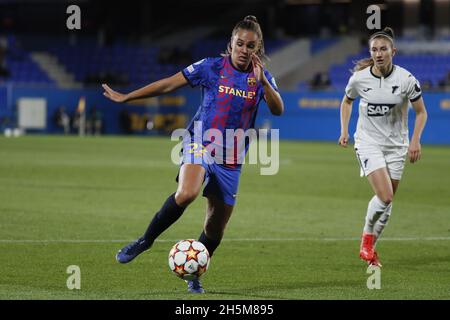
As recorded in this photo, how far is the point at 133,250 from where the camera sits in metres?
8.62

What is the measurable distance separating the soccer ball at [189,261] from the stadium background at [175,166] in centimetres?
20

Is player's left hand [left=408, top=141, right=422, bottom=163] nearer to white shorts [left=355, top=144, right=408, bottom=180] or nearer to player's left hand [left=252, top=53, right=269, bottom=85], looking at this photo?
white shorts [left=355, top=144, right=408, bottom=180]

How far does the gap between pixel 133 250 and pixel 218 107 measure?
1471mm

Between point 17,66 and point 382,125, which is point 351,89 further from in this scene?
point 17,66

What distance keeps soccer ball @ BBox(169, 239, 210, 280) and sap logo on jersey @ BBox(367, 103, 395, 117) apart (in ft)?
9.65

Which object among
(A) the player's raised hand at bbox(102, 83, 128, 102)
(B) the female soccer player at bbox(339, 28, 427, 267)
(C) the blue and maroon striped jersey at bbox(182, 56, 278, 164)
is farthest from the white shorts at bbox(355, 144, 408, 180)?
(A) the player's raised hand at bbox(102, 83, 128, 102)

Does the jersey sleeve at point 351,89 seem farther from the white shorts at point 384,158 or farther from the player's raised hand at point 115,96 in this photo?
the player's raised hand at point 115,96

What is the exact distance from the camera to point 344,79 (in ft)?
146

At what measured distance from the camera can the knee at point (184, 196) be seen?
8.33 metres

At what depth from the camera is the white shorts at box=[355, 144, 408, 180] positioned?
10328 millimetres

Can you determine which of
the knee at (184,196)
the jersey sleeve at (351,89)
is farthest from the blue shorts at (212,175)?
the jersey sleeve at (351,89)

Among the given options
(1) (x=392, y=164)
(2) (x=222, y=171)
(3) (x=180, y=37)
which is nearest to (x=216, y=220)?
(2) (x=222, y=171)

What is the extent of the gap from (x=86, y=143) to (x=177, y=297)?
29.5 metres

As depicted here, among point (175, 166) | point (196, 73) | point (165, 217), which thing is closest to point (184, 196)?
point (165, 217)
